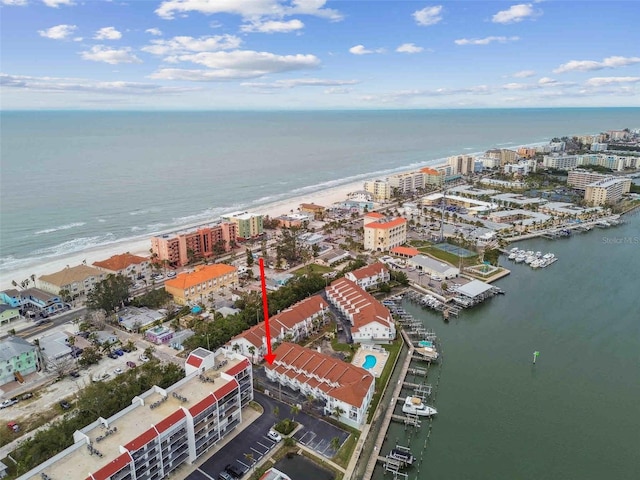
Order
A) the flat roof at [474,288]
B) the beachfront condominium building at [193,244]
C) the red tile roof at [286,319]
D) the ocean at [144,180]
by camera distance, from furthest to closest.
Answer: the ocean at [144,180] → the beachfront condominium building at [193,244] → the flat roof at [474,288] → the red tile roof at [286,319]

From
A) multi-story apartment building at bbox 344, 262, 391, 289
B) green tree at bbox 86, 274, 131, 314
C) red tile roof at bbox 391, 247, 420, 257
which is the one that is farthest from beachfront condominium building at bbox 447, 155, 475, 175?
green tree at bbox 86, 274, 131, 314

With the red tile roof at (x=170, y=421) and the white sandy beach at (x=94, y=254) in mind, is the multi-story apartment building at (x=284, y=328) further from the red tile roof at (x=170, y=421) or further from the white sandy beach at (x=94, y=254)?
the white sandy beach at (x=94, y=254)

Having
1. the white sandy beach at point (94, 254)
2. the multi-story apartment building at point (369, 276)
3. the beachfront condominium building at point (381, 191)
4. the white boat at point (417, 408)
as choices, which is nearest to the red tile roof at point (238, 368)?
the white boat at point (417, 408)

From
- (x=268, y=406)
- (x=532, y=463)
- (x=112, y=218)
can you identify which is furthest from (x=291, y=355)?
(x=112, y=218)

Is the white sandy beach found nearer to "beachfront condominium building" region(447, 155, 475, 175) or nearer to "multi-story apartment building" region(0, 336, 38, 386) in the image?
"multi-story apartment building" region(0, 336, 38, 386)

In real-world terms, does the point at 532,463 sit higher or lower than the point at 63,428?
lower

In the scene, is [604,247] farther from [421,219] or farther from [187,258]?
[187,258]

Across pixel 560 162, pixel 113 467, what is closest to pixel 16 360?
pixel 113 467
